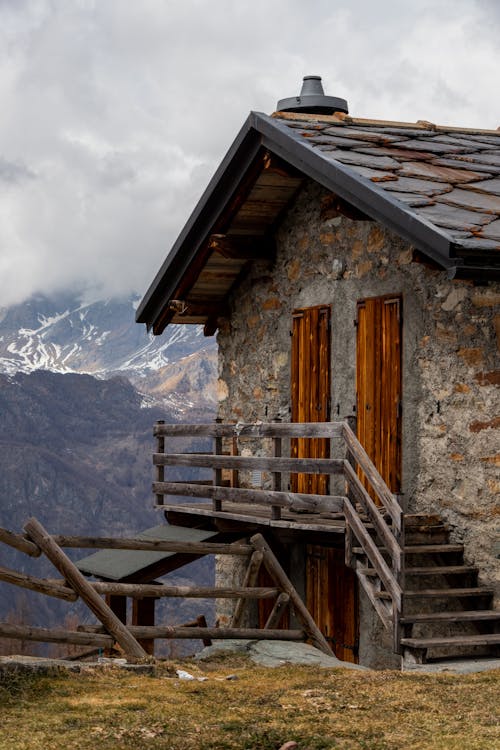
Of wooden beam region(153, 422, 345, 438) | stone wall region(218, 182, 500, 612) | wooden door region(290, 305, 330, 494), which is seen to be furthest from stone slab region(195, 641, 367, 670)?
wooden door region(290, 305, 330, 494)

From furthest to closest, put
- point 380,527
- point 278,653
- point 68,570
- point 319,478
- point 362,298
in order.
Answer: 1. point 319,478
2. point 362,298
3. point 278,653
4. point 380,527
5. point 68,570

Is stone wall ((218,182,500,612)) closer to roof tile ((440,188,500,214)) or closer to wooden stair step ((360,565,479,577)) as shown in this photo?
wooden stair step ((360,565,479,577))

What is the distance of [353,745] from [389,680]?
2081 mm

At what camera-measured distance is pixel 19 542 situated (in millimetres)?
7922

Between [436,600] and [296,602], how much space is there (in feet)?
4.29

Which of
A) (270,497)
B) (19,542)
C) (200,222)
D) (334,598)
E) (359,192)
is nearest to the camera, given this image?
(19,542)

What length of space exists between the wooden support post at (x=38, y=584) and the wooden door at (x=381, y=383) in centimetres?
384

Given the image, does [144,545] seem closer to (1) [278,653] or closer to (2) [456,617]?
(1) [278,653]

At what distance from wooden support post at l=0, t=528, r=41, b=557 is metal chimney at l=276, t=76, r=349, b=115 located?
7862mm

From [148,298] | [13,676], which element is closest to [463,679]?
[13,676]

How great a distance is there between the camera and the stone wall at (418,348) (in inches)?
388

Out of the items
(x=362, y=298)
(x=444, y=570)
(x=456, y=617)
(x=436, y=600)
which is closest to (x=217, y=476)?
(x=362, y=298)

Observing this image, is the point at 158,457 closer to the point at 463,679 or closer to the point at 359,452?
the point at 359,452

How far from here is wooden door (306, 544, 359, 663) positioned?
1168 cm
